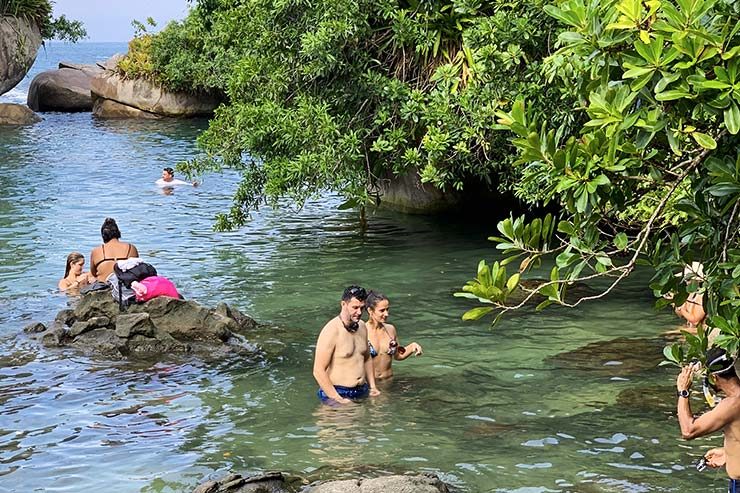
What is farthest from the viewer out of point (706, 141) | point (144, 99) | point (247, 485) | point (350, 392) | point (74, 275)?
point (144, 99)

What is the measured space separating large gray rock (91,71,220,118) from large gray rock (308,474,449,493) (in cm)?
4119

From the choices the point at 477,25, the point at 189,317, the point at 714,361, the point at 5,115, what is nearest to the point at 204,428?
the point at 189,317

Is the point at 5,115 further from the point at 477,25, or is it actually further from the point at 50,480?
the point at 50,480

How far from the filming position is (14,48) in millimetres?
45469

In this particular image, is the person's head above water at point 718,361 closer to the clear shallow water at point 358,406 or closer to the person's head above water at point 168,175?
the clear shallow water at point 358,406

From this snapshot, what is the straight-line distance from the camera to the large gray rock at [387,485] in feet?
28.1

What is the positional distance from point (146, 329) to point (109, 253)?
2.95 m

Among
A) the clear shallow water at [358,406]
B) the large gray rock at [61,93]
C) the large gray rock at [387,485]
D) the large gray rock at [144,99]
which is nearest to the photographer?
the large gray rock at [387,485]

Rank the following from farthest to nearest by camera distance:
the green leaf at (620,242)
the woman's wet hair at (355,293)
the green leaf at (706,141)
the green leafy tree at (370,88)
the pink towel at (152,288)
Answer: the green leafy tree at (370,88) → the pink towel at (152,288) → the woman's wet hair at (355,293) → the green leaf at (620,242) → the green leaf at (706,141)

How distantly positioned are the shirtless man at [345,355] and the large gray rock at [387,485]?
2.76m

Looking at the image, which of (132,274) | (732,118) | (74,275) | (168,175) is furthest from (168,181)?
(732,118)

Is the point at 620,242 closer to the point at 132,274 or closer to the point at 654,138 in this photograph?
the point at 654,138

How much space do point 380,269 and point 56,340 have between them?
614 centimetres

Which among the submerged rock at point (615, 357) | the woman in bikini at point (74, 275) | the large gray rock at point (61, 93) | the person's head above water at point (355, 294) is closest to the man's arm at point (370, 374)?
the person's head above water at point (355, 294)
